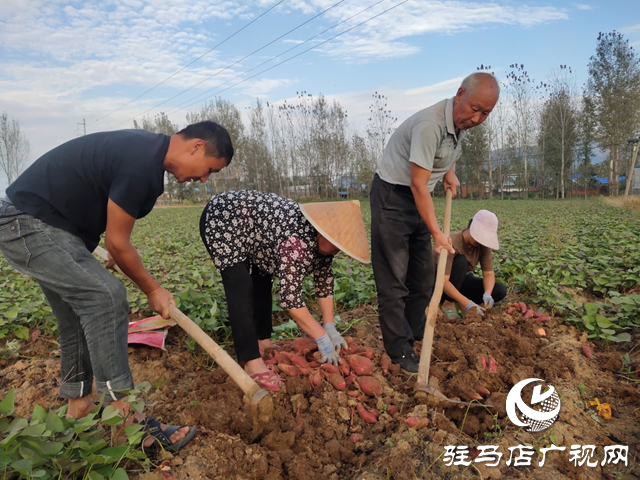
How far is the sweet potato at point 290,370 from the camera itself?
2.41m

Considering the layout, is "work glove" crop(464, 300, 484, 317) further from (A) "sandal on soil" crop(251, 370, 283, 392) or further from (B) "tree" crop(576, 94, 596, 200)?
(B) "tree" crop(576, 94, 596, 200)

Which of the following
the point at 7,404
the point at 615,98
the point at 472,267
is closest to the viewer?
the point at 7,404

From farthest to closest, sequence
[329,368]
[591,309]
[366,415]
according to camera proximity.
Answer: [591,309], [329,368], [366,415]

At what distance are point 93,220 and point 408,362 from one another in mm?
1820

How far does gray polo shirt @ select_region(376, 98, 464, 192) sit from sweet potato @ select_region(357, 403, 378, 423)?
4.07 ft

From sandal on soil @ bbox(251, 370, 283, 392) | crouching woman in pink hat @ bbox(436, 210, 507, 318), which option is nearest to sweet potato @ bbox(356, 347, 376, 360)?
sandal on soil @ bbox(251, 370, 283, 392)

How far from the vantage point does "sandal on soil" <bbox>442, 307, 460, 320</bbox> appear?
3354mm

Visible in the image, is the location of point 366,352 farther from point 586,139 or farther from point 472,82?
point 586,139

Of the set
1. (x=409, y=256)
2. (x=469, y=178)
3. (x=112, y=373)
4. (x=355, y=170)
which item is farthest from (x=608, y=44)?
(x=112, y=373)

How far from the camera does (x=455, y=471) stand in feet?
5.81

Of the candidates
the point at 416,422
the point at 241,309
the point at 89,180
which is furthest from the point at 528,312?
the point at 89,180

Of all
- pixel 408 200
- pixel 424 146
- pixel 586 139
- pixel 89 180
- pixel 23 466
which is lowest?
pixel 23 466

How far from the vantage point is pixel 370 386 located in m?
2.34

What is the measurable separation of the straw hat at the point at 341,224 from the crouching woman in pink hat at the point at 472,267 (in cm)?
108
